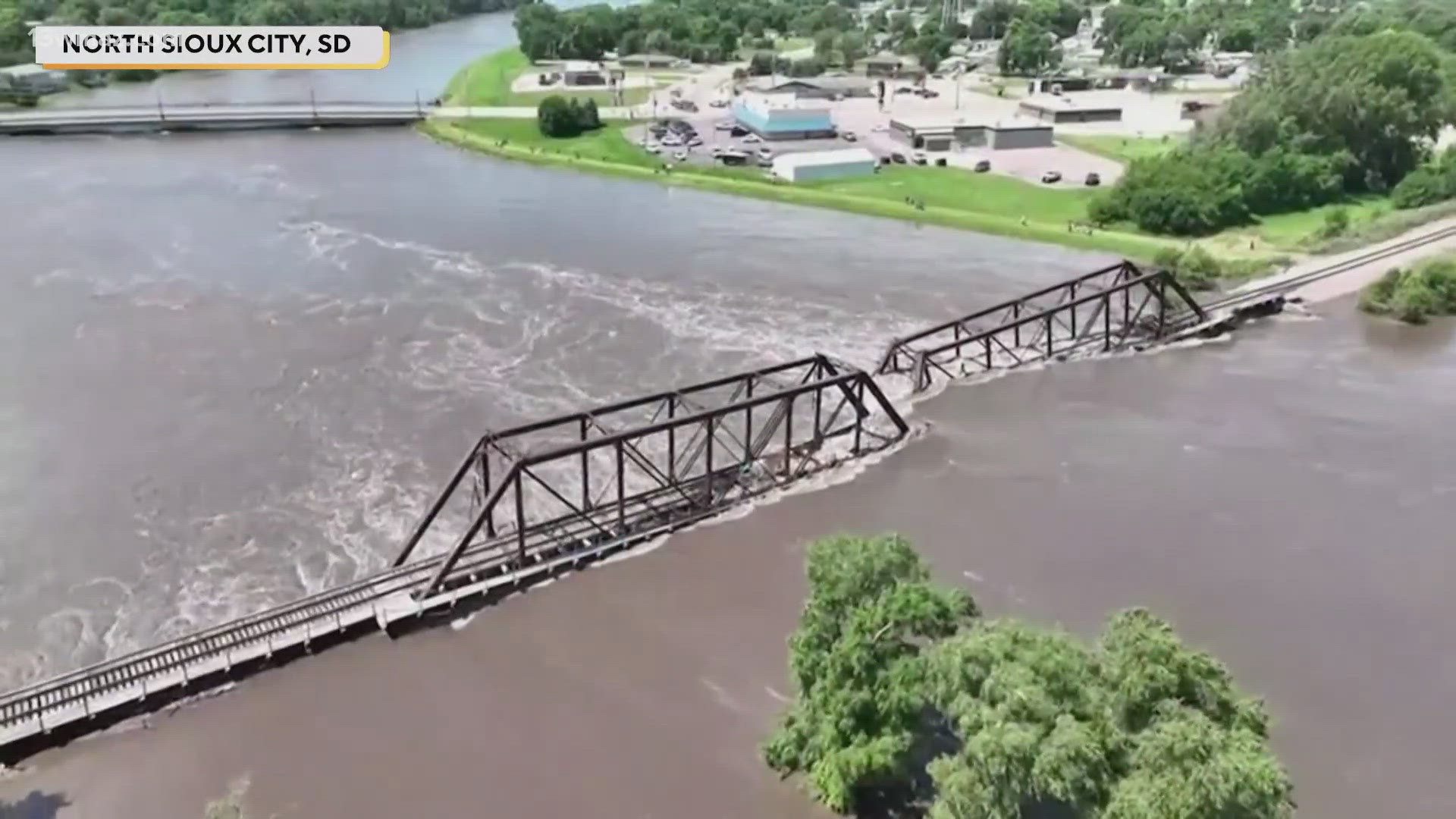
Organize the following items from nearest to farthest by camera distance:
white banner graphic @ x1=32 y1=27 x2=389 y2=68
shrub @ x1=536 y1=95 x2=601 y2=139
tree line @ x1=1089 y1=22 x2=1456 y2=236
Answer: white banner graphic @ x1=32 y1=27 x2=389 y2=68
tree line @ x1=1089 y1=22 x2=1456 y2=236
shrub @ x1=536 y1=95 x2=601 y2=139

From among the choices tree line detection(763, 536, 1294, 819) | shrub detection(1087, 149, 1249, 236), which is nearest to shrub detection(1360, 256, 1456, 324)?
shrub detection(1087, 149, 1249, 236)

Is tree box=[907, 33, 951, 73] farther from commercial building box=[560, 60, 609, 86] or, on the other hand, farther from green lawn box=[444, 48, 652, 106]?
commercial building box=[560, 60, 609, 86]

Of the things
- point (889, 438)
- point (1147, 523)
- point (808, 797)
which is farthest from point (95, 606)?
point (1147, 523)

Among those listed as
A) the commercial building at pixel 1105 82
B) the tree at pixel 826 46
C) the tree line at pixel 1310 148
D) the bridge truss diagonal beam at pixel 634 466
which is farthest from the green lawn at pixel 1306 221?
the tree at pixel 826 46

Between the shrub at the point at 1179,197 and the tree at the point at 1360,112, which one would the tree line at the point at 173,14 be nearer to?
the shrub at the point at 1179,197

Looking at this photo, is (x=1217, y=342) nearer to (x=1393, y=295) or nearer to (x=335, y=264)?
(x=1393, y=295)

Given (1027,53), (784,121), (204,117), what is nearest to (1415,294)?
(784,121)

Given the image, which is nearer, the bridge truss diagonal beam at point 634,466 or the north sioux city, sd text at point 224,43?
the bridge truss diagonal beam at point 634,466
